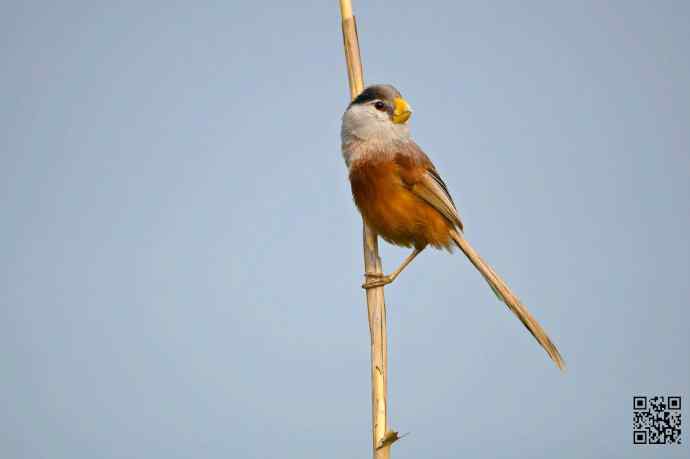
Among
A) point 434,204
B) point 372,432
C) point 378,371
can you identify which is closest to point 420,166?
point 434,204

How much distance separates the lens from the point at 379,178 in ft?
10.2

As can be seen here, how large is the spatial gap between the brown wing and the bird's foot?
47cm

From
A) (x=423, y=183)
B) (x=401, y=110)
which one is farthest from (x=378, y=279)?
(x=401, y=110)

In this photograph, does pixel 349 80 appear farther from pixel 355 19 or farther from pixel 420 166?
pixel 420 166

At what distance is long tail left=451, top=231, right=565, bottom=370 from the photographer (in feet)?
8.42

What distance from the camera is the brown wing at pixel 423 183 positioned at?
3.14 m

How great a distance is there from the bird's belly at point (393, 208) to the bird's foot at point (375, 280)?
0.91 feet

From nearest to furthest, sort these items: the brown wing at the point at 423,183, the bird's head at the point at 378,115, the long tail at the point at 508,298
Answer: the long tail at the point at 508,298, the bird's head at the point at 378,115, the brown wing at the point at 423,183

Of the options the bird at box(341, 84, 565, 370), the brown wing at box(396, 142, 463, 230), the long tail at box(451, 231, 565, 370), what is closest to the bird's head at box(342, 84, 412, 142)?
the bird at box(341, 84, 565, 370)

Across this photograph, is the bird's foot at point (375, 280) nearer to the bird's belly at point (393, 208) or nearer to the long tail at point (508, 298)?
the bird's belly at point (393, 208)

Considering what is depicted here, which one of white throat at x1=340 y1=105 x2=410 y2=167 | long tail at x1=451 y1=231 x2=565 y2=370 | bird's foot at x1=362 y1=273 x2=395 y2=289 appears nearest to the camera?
long tail at x1=451 y1=231 x2=565 y2=370

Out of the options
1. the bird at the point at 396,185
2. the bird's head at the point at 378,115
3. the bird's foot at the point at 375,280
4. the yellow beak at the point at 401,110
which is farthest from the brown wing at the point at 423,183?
the bird's foot at the point at 375,280

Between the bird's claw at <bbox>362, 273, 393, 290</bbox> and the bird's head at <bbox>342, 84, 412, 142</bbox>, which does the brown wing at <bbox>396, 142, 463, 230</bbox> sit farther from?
the bird's claw at <bbox>362, 273, 393, 290</bbox>

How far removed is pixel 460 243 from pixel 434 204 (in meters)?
0.23
